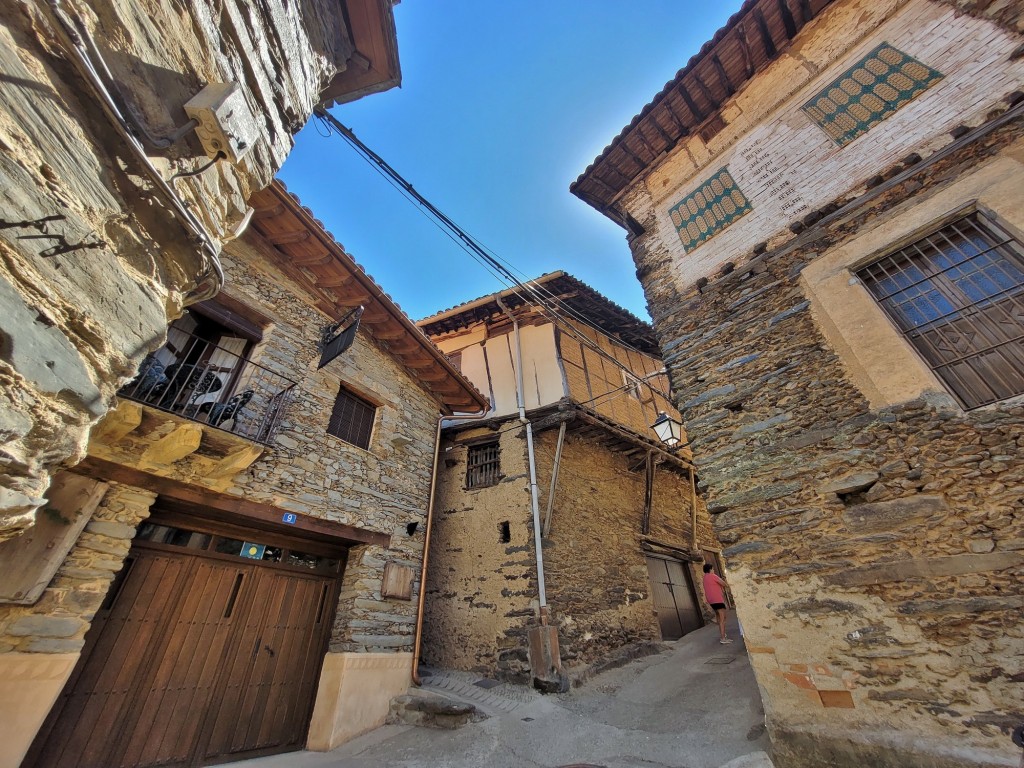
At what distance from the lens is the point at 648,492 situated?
9.88 m

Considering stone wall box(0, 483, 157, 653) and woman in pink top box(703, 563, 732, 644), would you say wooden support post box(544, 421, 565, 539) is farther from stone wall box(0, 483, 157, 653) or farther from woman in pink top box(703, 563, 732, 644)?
stone wall box(0, 483, 157, 653)

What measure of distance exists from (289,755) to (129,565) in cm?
266

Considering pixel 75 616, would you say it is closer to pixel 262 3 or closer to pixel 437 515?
pixel 262 3

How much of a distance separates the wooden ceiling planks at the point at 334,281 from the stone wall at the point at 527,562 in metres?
1.83

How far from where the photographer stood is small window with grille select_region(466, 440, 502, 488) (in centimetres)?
867

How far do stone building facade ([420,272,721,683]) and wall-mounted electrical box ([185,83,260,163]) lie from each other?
6636 mm

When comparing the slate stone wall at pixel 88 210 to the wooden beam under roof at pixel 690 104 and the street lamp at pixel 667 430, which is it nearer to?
the street lamp at pixel 667 430

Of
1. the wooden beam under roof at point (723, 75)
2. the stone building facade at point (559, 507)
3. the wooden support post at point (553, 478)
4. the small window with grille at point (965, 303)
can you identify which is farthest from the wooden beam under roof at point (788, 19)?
the wooden support post at point (553, 478)

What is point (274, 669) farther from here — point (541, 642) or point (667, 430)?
point (667, 430)

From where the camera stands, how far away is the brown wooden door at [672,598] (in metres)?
8.85

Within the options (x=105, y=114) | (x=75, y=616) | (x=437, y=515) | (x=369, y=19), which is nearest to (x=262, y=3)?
(x=105, y=114)

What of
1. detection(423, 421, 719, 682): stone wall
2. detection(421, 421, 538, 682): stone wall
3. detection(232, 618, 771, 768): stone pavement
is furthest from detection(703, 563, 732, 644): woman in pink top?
detection(421, 421, 538, 682): stone wall

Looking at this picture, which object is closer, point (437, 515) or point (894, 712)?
point (894, 712)

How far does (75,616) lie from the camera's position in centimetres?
360
